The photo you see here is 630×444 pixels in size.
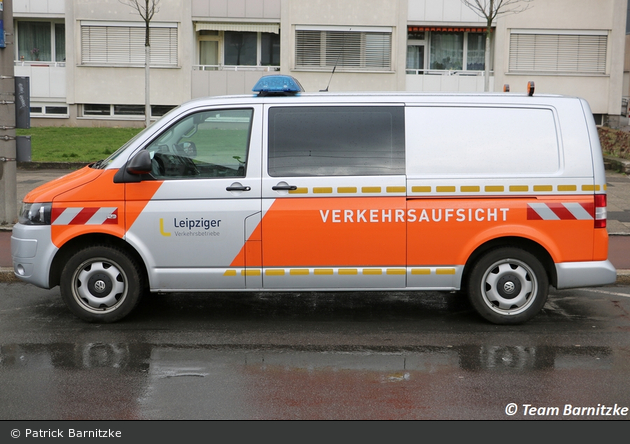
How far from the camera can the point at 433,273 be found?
6.95 m

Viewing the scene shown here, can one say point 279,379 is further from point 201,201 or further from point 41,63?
point 41,63

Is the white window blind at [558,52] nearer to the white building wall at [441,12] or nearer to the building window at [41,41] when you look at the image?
the white building wall at [441,12]

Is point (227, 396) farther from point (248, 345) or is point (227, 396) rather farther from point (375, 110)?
point (375, 110)

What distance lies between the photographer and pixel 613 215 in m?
13.2

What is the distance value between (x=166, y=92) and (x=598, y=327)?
23.9 m

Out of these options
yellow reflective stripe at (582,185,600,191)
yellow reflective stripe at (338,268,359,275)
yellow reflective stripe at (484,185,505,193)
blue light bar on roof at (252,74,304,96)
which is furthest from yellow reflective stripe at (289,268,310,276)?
yellow reflective stripe at (582,185,600,191)

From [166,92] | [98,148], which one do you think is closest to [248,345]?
[98,148]

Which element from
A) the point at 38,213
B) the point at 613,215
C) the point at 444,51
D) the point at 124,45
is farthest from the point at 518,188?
the point at 124,45

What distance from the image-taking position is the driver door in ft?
22.4

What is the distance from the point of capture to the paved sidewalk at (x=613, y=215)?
380 inches

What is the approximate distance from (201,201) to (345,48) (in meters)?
22.6

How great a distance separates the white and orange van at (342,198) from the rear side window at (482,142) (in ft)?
0.04

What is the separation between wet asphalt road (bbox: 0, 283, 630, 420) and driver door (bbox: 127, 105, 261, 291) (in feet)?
1.76

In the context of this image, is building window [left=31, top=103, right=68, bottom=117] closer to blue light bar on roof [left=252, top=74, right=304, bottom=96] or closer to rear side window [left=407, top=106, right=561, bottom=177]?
blue light bar on roof [left=252, top=74, right=304, bottom=96]
